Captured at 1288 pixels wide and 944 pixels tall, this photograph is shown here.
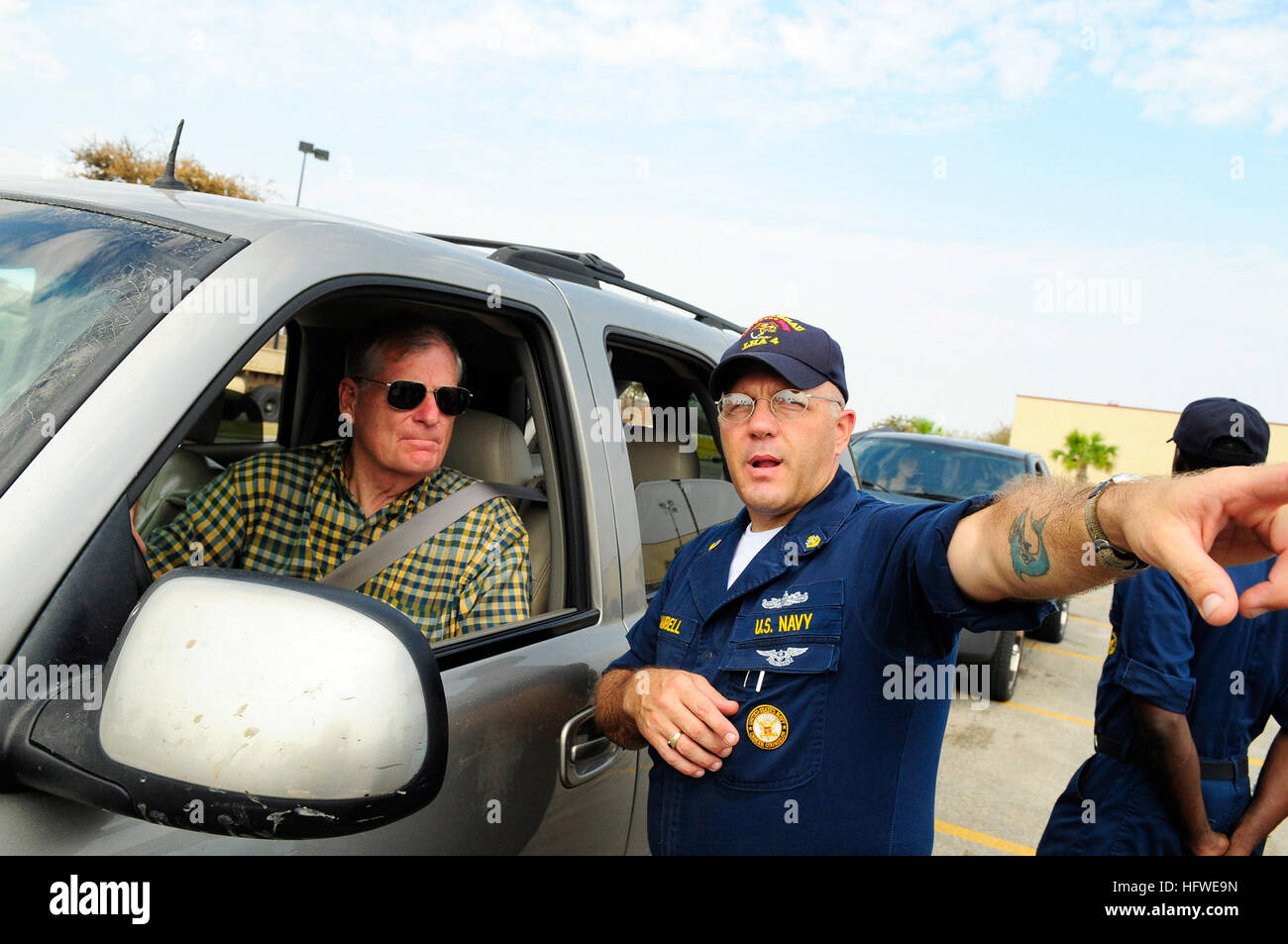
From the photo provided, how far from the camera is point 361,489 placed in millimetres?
2436

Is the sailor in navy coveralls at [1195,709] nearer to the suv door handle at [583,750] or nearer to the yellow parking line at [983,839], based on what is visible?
the suv door handle at [583,750]

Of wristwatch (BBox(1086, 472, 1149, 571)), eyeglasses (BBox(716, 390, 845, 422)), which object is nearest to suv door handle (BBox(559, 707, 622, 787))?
eyeglasses (BBox(716, 390, 845, 422))

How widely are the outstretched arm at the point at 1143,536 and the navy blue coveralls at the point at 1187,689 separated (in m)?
1.21

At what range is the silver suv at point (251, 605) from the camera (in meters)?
0.92

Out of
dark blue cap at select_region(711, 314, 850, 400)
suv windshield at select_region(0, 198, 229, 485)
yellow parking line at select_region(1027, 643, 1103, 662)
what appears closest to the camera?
suv windshield at select_region(0, 198, 229, 485)

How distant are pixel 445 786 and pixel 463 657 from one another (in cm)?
23

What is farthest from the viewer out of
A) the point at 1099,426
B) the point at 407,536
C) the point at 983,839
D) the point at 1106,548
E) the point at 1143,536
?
the point at 1099,426

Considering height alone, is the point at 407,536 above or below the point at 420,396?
below

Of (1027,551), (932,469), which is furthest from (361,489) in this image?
(932,469)

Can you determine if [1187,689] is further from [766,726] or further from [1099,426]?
[1099,426]

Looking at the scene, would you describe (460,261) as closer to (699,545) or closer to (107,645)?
(699,545)

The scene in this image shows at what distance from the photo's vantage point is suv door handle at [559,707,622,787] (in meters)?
1.79

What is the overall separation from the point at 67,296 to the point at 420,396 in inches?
40.5

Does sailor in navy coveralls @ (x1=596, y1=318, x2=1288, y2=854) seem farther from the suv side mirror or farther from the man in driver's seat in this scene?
the suv side mirror
